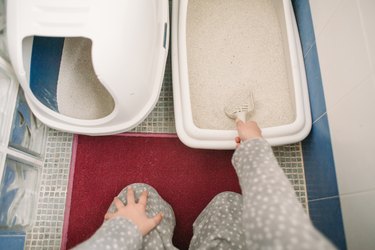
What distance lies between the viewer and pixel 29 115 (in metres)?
1.03

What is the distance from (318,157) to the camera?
0.98m

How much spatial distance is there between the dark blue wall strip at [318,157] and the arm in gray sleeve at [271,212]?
0.99 feet

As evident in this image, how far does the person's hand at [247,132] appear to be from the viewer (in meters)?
0.84

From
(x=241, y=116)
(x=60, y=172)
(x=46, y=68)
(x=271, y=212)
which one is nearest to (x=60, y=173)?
(x=60, y=172)

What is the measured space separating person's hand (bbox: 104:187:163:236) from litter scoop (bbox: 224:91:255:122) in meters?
0.39

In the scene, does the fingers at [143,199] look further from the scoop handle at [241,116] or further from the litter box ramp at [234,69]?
the scoop handle at [241,116]

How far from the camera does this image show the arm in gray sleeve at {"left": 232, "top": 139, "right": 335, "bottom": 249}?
1.74ft

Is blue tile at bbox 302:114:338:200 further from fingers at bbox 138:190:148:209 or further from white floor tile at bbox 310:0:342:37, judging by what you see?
fingers at bbox 138:190:148:209

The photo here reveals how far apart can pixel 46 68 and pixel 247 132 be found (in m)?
0.69

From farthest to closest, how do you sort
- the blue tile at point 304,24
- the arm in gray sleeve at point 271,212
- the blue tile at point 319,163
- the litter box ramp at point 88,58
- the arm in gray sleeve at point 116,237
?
1. the blue tile at point 304,24
2. the blue tile at point 319,163
3. the litter box ramp at point 88,58
4. the arm in gray sleeve at point 116,237
5. the arm in gray sleeve at point 271,212

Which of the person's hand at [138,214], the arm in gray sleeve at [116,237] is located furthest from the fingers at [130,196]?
the arm in gray sleeve at [116,237]

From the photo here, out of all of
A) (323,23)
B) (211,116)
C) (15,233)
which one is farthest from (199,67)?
(15,233)

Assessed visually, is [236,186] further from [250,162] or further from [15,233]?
[15,233]

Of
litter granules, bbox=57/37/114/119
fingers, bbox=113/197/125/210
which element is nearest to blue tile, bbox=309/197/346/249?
fingers, bbox=113/197/125/210
